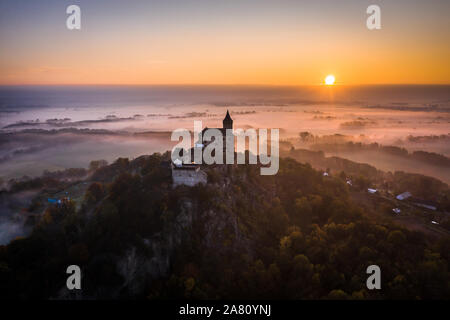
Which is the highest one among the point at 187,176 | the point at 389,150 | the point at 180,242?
the point at 187,176

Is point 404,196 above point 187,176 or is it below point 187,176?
below

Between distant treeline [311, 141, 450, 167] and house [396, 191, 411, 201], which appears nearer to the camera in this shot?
house [396, 191, 411, 201]

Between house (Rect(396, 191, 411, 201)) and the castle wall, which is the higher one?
the castle wall

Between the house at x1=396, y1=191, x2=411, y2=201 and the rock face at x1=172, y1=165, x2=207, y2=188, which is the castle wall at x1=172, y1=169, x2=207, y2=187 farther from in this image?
the house at x1=396, y1=191, x2=411, y2=201

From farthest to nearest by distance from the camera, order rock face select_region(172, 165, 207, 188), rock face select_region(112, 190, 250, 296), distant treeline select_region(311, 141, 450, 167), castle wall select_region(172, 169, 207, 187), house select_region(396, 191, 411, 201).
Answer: distant treeline select_region(311, 141, 450, 167)
house select_region(396, 191, 411, 201)
castle wall select_region(172, 169, 207, 187)
rock face select_region(172, 165, 207, 188)
rock face select_region(112, 190, 250, 296)

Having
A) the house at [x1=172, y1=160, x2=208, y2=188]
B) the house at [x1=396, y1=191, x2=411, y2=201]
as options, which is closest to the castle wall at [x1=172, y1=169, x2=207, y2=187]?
the house at [x1=172, y1=160, x2=208, y2=188]

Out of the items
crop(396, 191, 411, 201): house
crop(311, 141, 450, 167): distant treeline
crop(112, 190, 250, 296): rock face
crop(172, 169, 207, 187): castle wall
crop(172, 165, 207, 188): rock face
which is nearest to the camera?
crop(112, 190, 250, 296): rock face

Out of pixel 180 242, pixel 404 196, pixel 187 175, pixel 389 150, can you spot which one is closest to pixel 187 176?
pixel 187 175

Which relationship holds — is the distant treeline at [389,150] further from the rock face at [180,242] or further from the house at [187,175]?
the house at [187,175]

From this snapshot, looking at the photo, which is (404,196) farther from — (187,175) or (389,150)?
(389,150)

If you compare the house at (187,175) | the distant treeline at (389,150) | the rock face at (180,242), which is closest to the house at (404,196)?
the rock face at (180,242)

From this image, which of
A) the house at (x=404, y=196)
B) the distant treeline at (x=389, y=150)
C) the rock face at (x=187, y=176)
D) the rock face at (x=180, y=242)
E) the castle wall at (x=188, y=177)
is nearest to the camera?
the rock face at (x=180, y=242)
